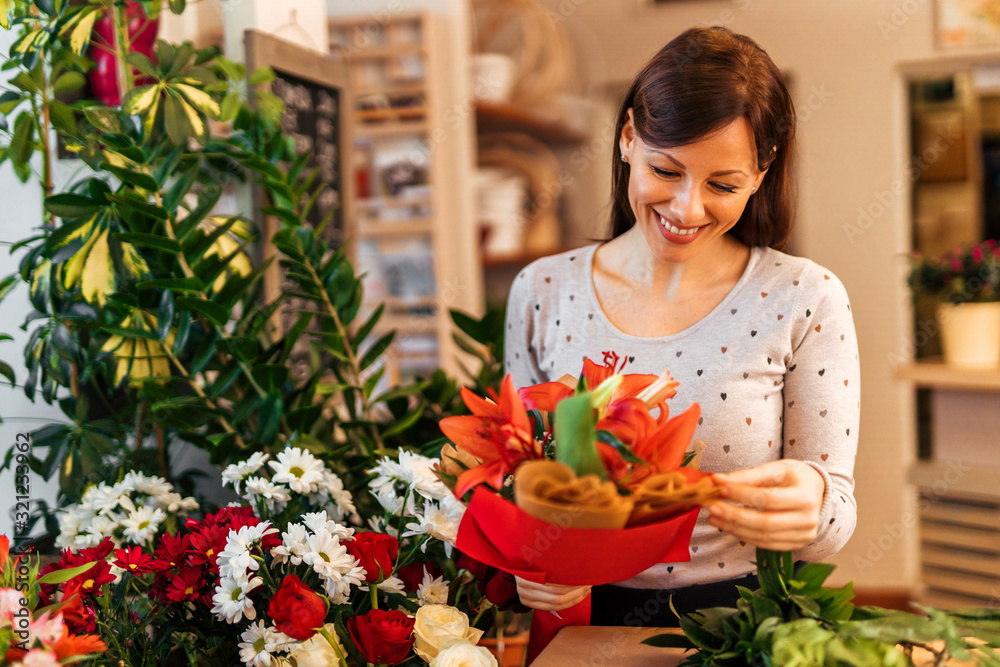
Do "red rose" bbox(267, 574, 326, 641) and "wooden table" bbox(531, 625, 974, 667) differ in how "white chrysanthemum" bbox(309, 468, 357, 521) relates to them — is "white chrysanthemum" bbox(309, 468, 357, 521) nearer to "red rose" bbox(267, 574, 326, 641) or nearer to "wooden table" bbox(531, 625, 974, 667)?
"red rose" bbox(267, 574, 326, 641)

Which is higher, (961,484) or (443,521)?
(443,521)

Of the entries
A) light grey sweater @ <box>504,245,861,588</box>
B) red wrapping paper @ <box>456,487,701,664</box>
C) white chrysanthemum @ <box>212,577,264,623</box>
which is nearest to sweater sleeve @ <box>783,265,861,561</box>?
light grey sweater @ <box>504,245,861,588</box>

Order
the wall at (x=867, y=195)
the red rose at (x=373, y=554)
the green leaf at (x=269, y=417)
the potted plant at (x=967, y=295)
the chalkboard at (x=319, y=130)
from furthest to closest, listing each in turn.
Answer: the wall at (x=867, y=195)
the potted plant at (x=967, y=295)
the chalkboard at (x=319, y=130)
the green leaf at (x=269, y=417)
the red rose at (x=373, y=554)

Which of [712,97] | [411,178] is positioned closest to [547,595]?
[712,97]

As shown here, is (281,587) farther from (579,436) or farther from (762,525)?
(762,525)

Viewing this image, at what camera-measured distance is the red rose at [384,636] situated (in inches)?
32.5

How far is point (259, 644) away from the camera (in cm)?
85

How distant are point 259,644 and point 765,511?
572 mm

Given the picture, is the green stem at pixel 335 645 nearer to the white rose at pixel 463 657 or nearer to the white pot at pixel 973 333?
the white rose at pixel 463 657

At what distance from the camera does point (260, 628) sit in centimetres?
85

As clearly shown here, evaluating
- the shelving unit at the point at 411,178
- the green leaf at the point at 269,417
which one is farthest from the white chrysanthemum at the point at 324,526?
the shelving unit at the point at 411,178

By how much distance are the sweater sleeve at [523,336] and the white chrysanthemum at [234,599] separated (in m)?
0.60

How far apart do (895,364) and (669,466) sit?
2784mm

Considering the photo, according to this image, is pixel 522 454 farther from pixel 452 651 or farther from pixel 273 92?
pixel 273 92
